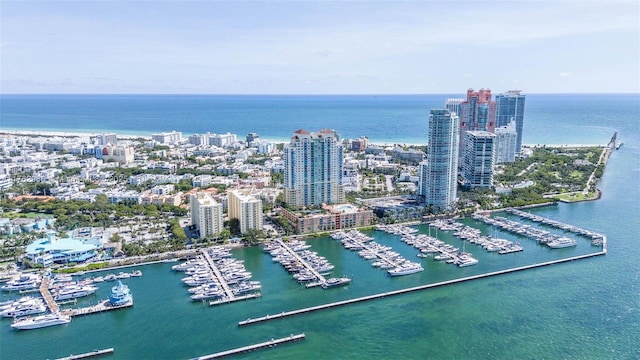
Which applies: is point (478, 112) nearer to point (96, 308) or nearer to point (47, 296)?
point (96, 308)

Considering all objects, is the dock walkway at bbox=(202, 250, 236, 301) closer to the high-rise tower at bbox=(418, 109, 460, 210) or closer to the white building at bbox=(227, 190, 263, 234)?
the white building at bbox=(227, 190, 263, 234)

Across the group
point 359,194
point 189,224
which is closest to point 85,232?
point 189,224

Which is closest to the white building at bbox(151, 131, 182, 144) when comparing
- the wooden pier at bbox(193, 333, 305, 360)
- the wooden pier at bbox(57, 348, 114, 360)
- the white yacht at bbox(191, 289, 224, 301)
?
the white yacht at bbox(191, 289, 224, 301)

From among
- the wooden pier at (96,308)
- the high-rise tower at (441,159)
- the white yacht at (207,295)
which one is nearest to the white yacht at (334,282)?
the white yacht at (207,295)

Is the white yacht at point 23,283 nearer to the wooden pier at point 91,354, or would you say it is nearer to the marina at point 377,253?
the wooden pier at point 91,354

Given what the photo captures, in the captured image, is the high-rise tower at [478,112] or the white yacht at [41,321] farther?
the high-rise tower at [478,112]
